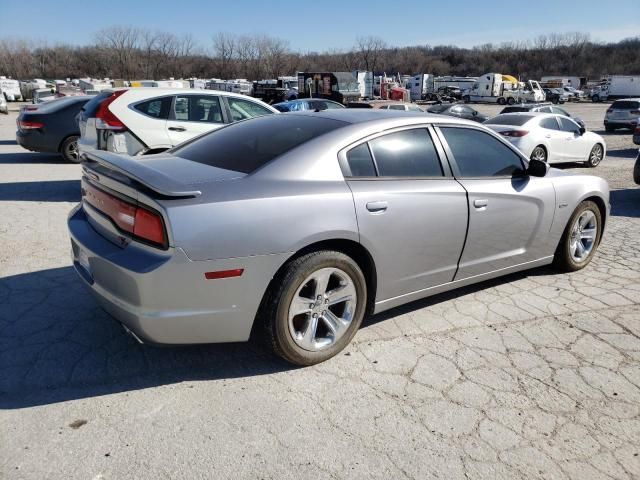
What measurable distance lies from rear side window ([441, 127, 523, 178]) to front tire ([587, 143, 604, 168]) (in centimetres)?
980

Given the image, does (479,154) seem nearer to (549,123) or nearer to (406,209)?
(406,209)

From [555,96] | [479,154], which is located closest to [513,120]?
[479,154]

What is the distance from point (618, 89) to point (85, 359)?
6959 cm

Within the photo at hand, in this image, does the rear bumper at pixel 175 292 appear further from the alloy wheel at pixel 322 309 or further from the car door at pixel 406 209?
the car door at pixel 406 209

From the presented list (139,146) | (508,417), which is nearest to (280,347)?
(508,417)

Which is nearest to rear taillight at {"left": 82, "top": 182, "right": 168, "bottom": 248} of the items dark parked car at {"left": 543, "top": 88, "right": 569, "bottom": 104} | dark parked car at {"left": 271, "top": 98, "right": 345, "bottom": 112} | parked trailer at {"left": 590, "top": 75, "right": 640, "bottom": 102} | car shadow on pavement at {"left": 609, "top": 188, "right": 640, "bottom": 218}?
car shadow on pavement at {"left": 609, "top": 188, "right": 640, "bottom": 218}

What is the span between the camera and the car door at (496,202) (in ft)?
12.2

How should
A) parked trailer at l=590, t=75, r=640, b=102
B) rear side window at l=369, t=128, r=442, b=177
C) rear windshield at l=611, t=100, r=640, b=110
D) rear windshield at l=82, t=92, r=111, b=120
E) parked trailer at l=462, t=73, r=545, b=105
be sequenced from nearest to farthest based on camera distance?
rear side window at l=369, t=128, r=442, b=177 < rear windshield at l=82, t=92, r=111, b=120 < rear windshield at l=611, t=100, r=640, b=110 < parked trailer at l=462, t=73, r=545, b=105 < parked trailer at l=590, t=75, r=640, b=102

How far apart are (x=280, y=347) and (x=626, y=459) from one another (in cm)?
179

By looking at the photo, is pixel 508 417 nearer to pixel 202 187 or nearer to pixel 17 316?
pixel 202 187

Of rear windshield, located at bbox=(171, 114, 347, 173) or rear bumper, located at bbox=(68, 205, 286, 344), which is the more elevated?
rear windshield, located at bbox=(171, 114, 347, 173)

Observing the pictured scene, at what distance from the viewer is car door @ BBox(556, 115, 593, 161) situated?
1184cm

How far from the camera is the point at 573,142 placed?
11945 mm

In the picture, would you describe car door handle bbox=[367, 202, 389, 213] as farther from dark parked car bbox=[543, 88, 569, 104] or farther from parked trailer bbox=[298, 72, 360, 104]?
dark parked car bbox=[543, 88, 569, 104]
